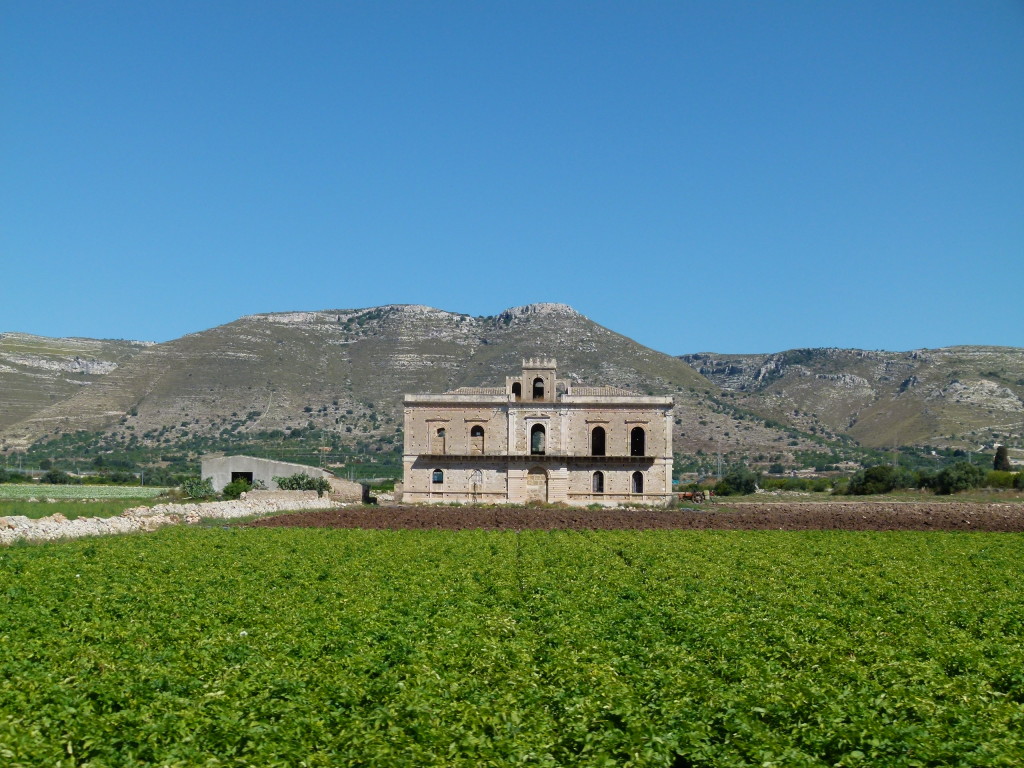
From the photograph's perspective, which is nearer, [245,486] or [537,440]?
[537,440]

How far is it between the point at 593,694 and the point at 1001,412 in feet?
481

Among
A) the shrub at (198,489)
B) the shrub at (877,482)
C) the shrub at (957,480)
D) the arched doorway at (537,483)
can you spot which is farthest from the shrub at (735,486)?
the shrub at (198,489)

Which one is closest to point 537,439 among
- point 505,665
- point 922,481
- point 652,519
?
point 652,519

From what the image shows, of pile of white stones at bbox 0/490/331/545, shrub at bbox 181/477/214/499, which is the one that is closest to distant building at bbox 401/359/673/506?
pile of white stones at bbox 0/490/331/545

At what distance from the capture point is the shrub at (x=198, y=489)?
57263mm

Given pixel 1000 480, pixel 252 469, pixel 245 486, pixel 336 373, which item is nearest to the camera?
pixel 245 486

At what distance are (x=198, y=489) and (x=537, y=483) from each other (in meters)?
19.9

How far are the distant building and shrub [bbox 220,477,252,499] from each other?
34.2 feet

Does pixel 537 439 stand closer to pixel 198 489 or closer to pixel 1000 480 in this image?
pixel 198 489

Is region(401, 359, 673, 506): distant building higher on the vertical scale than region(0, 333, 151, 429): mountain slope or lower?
lower

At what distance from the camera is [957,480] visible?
70562 millimetres

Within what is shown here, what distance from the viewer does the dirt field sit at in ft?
127

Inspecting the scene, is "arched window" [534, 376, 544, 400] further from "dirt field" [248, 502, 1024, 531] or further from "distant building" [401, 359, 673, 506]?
"dirt field" [248, 502, 1024, 531]

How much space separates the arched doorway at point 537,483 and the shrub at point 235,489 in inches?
644
